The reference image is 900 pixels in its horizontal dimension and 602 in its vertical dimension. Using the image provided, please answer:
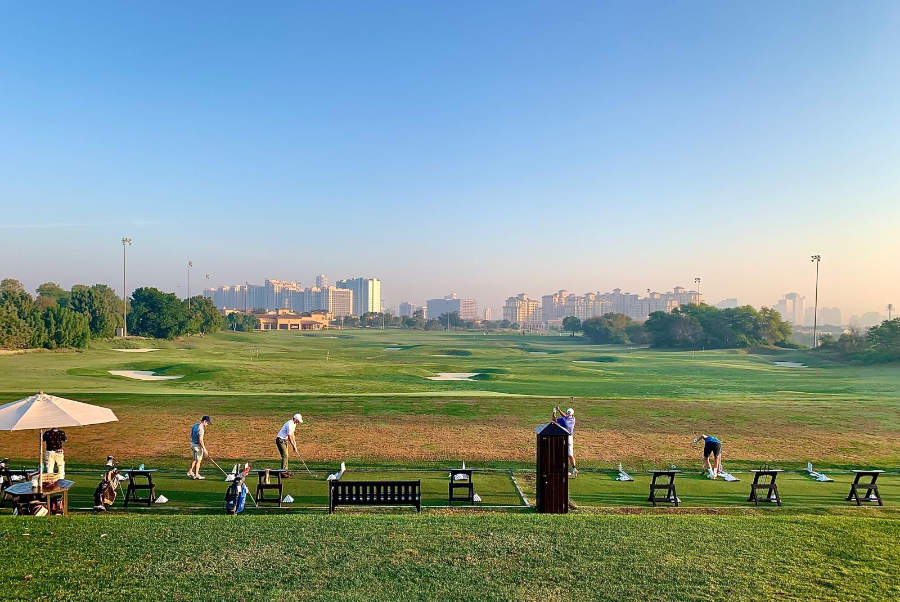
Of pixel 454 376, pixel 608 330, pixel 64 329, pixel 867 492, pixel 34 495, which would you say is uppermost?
pixel 64 329

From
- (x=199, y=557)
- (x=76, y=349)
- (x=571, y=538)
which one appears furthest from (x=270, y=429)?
(x=76, y=349)

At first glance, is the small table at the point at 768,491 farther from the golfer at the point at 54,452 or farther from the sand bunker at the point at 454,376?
the sand bunker at the point at 454,376

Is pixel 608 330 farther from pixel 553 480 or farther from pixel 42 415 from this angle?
pixel 42 415

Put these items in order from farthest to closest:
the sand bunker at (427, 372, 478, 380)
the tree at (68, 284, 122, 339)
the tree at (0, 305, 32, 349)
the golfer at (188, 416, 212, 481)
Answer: the tree at (68, 284, 122, 339) < the tree at (0, 305, 32, 349) < the sand bunker at (427, 372, 478, 380) < the golfer at (188, 416, 212, 481)

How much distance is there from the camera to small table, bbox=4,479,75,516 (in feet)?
43.1

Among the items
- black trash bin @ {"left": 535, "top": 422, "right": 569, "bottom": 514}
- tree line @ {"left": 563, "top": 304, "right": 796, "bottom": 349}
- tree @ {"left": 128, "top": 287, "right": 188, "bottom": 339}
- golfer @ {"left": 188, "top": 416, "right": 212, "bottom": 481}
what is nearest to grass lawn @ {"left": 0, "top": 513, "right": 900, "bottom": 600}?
black trash bin @ {"left": 535, "top": 422, "right": 569, "bottom": 514}

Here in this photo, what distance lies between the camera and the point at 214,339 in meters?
110

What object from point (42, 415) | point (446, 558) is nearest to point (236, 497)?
point (42, 415)

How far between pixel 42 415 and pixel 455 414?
696 inches

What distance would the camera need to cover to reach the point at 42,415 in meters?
14.2

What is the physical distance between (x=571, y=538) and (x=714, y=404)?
82.4 ft

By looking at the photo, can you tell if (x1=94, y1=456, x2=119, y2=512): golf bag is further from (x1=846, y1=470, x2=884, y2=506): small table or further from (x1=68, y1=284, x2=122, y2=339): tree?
(x1=68, y1=284, x2=122, y2=339): tree

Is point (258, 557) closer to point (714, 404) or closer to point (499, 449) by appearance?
point (499, 449)

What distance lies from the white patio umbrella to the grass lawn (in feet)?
9.05
